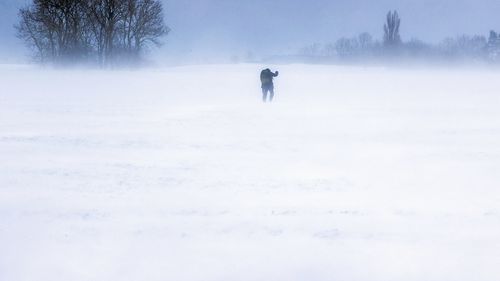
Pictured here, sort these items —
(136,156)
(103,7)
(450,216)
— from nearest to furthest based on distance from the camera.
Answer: (450,216)
(136,156)
(103,7)

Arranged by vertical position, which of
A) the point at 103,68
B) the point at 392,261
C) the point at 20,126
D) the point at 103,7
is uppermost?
the point at 103,7

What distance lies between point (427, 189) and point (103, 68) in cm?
6352

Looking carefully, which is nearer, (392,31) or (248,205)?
(248,205)

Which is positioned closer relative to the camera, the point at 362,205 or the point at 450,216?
the point at 450,216

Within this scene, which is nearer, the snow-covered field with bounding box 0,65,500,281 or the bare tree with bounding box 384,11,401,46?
the snow-covered field with bounding box 0,65,500,281

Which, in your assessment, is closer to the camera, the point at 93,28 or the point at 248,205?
the point at 248,205

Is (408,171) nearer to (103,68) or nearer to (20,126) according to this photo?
(20,126)

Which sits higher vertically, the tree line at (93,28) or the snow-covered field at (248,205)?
the tree line at (93,28)

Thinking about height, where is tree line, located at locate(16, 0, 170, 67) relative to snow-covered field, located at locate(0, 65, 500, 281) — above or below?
above

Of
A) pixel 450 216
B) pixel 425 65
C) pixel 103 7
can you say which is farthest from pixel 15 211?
pixel 425 65

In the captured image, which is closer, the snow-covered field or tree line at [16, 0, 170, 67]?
the snow-covered field

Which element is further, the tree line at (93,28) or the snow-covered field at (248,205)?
the tree line at (93,28)

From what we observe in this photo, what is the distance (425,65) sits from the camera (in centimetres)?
9438

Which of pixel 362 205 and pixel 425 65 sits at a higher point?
pixel 425 65
